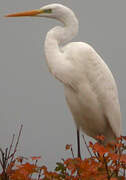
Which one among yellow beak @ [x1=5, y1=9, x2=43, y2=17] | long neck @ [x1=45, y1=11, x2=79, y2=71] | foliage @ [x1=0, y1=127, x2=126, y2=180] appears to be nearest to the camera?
foliage @ [x1=0, y1=127, x2=126, y2=180]

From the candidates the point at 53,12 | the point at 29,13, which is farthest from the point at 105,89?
the point at 29,13

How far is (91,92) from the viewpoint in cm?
186

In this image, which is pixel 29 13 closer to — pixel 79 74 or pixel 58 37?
pixel 58 37

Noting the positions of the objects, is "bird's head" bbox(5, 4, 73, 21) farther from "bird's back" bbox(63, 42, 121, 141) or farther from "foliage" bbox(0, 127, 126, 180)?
"foliage" bbox(0, 127, 126, 180)

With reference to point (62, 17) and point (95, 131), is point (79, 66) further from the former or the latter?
point (95, 131)

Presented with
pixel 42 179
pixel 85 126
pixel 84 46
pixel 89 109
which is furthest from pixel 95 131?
pixel 42 179

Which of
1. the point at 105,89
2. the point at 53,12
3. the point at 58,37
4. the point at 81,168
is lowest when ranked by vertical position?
the point at 81,168

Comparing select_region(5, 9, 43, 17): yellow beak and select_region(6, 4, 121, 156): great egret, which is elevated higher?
select_region(5, 9, 43, 17): yellow beak

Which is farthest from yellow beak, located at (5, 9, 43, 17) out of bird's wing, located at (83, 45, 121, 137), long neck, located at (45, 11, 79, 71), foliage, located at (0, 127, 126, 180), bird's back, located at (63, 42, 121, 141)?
foliage, located at (0, 127, 126, 180)

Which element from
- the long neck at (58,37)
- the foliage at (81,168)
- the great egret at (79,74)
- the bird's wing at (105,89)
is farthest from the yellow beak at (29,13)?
the foliage at (81,168)

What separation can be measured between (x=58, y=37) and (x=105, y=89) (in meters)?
0.42

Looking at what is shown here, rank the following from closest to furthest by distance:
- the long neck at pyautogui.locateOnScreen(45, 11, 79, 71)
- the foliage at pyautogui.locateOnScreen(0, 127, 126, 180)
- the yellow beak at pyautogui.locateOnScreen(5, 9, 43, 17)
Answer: the foliage at pyautogui.locateOnScreen(0, 127, 126, 180) < the long neck at pyautogui.locateOnScreen(45, 11, 79, 71) < the yellow beak at pyautogui.locateOnScreen(5, 9, 43, 17)

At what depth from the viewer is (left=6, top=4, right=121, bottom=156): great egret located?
70.0 inches

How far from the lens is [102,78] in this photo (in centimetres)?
187
